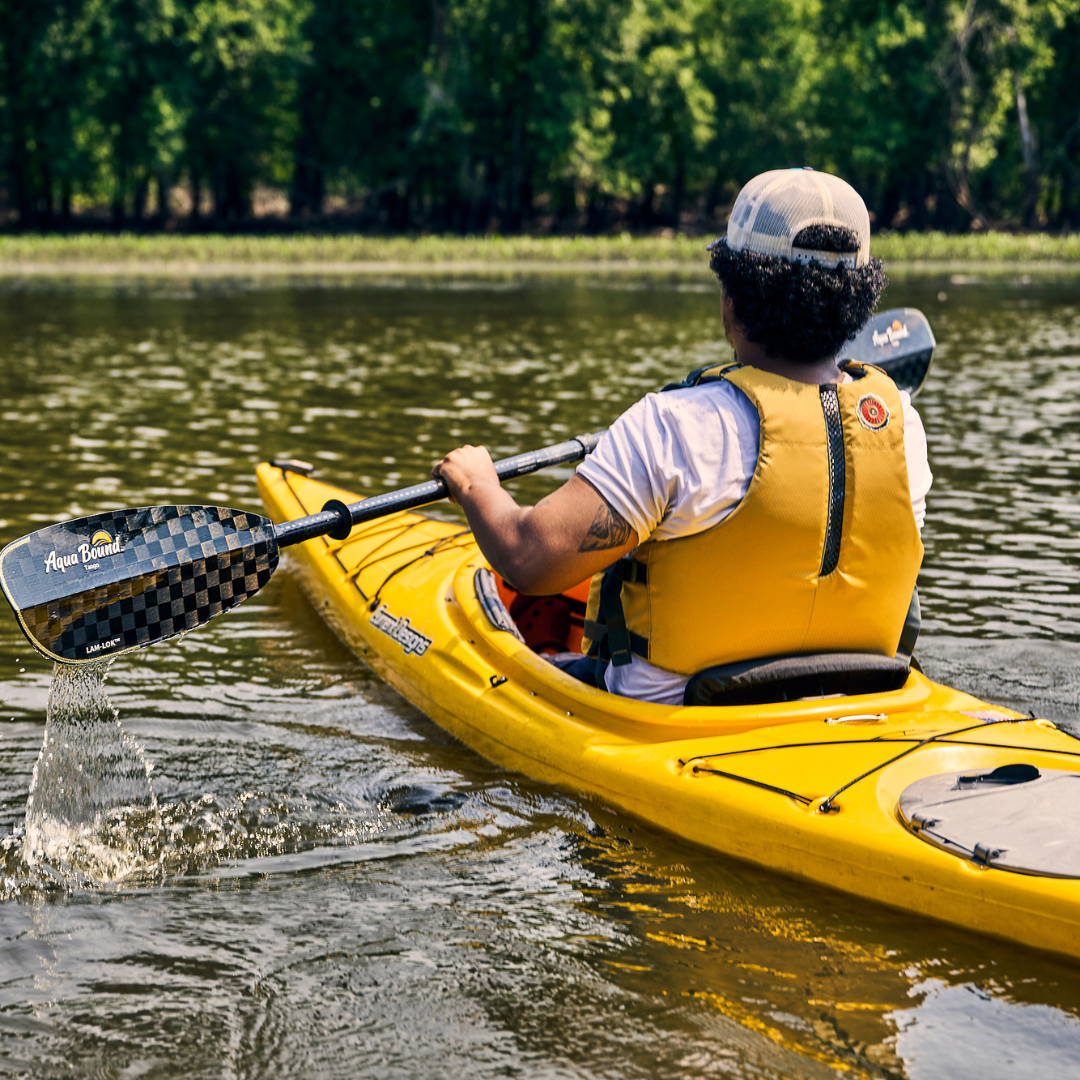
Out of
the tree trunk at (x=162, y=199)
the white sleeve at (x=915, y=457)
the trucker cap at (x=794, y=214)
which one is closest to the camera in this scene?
the trucker cap at (x=794, y=214)

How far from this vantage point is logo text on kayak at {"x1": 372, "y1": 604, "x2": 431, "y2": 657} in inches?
171

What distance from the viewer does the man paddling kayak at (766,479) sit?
2.74m

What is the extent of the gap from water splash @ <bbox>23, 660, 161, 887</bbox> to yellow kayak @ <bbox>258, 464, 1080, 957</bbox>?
0.98 m

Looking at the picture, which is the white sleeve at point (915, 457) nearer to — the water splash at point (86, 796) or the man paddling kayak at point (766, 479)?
the man paddling kayak at point (766, 479)

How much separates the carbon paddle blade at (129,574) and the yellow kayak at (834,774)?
797 millimetres

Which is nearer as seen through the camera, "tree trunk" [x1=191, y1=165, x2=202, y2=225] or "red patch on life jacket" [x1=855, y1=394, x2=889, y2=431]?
"red patch on life jacket" [x1=855, y1=394, x2=889, y2=431]

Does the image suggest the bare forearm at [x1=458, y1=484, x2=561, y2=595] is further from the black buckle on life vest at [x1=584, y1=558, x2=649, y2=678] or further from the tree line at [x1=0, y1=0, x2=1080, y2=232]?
the tree line at [x1=0, y1=0, x2=1080, y2=232]

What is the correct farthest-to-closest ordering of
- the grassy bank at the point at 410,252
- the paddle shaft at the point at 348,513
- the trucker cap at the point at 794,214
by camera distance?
the grassy bank at the point at 410,252, the paddle shaft at the point at 348,513, the trucker cap at the point at 794,214

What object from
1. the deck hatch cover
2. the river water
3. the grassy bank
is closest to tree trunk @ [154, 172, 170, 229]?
the grassy bank

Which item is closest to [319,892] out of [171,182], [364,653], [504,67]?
[364,653]

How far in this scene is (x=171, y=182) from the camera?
4281 cm

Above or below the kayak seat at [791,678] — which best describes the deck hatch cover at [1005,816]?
below

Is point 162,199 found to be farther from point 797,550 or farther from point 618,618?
point 797,550

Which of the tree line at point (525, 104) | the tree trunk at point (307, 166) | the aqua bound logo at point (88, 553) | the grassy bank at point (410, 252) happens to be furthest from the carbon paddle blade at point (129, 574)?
the tree trunk at point (307, 166)
